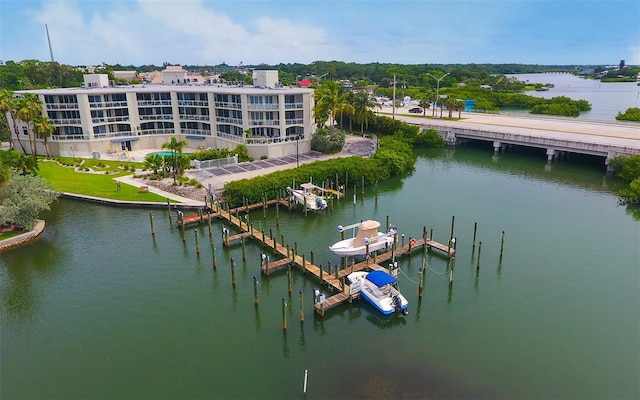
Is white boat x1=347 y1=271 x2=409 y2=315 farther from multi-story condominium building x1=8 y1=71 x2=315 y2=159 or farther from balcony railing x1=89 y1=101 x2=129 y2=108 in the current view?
balcony railing x1=89 y1=101 x2=129 y2=108

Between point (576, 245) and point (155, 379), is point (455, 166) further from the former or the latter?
point (155, 379)

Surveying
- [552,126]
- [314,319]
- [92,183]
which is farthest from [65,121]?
[552,126]

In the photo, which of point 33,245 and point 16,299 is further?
point 33,245

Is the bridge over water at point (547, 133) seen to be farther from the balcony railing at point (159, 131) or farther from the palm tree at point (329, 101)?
the balcony railing at point (159, 131)

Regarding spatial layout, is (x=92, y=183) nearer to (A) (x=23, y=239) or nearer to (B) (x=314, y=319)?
(A) (x=23, y=239)

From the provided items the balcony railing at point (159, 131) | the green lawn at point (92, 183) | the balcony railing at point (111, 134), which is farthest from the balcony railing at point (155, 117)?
the green lawn at point (92, 183)

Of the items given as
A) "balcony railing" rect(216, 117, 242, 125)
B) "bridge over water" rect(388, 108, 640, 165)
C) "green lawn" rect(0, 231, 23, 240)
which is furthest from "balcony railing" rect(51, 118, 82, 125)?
"bridge over water" rect(388, 108, 640, 165)

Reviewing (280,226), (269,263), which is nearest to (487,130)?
(280,226)
